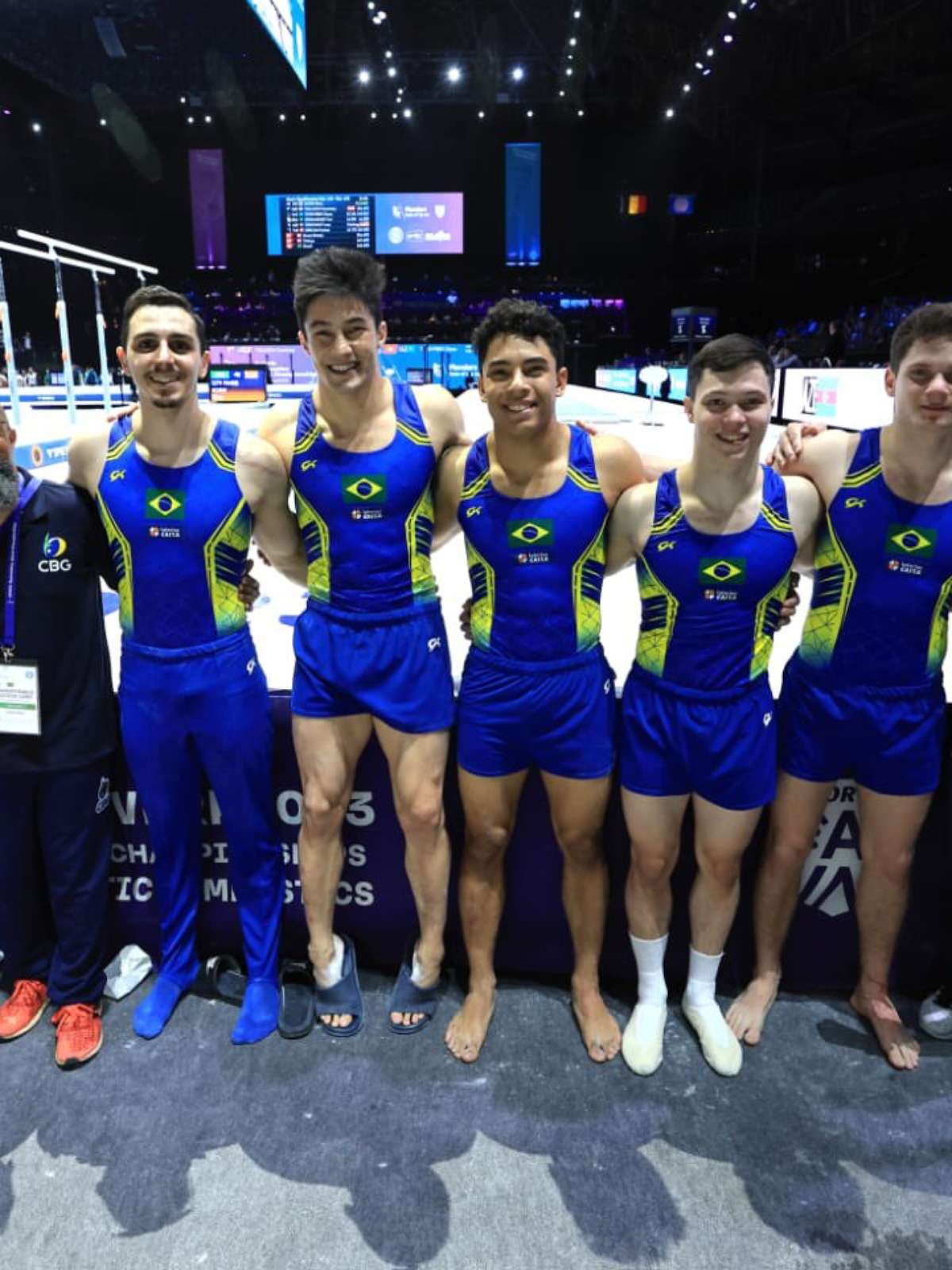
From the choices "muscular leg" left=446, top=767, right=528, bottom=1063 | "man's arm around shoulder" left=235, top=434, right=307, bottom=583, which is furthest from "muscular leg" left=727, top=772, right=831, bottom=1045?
"man's arm around shoulder" left=235, top=434, right=307, bottom=583

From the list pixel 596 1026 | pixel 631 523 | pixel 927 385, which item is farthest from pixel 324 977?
pixel 927 385

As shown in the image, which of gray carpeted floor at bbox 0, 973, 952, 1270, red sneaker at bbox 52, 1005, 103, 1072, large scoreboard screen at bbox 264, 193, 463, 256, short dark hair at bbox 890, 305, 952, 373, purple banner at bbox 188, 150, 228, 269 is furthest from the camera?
purple banner at bbox 188, 150, 228, 269

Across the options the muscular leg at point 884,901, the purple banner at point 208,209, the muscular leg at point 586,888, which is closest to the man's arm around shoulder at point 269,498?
the muscular leg at point 586,888

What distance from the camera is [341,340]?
6.16 feet

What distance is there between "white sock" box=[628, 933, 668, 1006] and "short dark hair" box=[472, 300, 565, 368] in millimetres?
1368

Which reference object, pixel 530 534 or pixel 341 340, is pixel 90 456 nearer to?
pixel 341 340

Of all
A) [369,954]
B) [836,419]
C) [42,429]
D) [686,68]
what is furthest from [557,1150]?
[686,68]

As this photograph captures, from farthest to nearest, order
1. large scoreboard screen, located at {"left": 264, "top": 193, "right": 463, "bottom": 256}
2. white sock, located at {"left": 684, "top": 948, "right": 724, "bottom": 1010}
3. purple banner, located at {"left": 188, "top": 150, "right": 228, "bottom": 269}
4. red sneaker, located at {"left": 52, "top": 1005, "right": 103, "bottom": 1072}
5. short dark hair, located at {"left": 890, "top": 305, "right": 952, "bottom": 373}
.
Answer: purple banner, located at {"left": 188, "top": 150, "right": 228, "bottom": 269}
large scoreboard screen, located at {"left": 264, "top": 193, "right": 463, "bottom": 256}
white sock, located at {"left": 684, "top": 948, "right": 724, "bottom": 1010}
red sneaker, located at {"left": 52, "top": 1005, "right": 103, "bottom": 1072}
short dark hair, located at {"left": 890, "top": 305, "right": 952, "bottom": 373}

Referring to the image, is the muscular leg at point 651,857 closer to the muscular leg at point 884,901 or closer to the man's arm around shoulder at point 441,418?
the muscular leg at point 884,901

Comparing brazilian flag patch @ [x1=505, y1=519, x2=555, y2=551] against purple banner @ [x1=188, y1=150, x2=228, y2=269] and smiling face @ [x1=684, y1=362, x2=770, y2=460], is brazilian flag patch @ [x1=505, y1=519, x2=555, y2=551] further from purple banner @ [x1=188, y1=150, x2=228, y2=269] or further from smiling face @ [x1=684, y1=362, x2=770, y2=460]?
purple banner @ [x1=188, y1=150, x2=228, y2=269]

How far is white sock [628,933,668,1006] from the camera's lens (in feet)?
6.72

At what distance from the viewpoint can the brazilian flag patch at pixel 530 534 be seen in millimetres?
1829

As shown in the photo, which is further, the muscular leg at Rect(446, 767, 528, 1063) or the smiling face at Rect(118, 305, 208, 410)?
the muscular leg at Rect(446, 767, 528, 1063)

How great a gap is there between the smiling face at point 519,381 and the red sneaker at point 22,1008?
177cm
